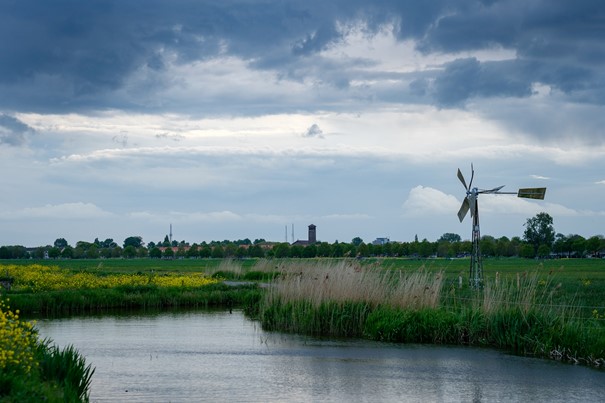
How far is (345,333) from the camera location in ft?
75.7

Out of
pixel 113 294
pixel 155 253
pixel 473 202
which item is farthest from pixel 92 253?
pixel 473 202

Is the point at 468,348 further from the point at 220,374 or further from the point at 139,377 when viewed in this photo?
the point at 139,377

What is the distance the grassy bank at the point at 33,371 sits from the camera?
1039 centimetres

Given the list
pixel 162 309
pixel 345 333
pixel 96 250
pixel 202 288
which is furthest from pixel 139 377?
pixel 96 250

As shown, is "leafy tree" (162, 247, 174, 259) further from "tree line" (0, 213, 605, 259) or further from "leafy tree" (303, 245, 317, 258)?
"leafy tree" (303, 245, 317, 258)

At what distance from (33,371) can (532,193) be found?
92.7ft

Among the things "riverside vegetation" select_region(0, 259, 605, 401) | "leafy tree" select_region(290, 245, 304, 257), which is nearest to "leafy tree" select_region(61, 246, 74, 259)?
"leafy tree" select_region(290, 245, 304, 257)

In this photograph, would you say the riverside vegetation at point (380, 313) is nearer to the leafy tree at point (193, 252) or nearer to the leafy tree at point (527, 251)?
the leafy tree at point (527, 251)

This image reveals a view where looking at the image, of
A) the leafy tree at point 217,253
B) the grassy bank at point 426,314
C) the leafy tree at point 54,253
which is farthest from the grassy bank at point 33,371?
the leafy tree at point 54,253

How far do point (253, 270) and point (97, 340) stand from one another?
96.3ft

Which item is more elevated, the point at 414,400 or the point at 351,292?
the point at 351,292

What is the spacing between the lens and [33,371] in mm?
11703

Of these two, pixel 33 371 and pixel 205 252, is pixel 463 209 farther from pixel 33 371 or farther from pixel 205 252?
pixel 205 252

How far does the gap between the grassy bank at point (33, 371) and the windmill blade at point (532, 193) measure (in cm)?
2657
